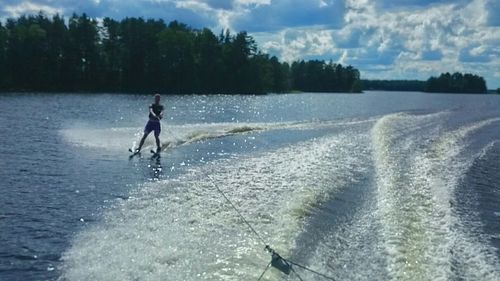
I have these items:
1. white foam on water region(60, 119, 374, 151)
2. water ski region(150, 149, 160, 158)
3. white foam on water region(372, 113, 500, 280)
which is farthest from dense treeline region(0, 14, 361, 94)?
white foam on water region(372, 113, 500, 280)

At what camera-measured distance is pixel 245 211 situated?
10.5 m

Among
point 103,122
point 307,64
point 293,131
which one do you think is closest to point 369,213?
point 293,131

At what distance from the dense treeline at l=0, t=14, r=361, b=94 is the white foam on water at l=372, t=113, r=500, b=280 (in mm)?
67774

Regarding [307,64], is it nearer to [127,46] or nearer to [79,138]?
[127,46]

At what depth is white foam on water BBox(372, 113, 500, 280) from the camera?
7738 millimetres

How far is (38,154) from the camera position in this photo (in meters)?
17.7

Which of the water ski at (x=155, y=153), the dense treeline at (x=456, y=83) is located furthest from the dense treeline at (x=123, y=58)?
the dense treeline at (x=456, y=83)

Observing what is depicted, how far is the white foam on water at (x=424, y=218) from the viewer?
25.4ft

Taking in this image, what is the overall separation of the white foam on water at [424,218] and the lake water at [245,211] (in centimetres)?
4

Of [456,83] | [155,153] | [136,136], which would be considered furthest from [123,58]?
[456,83]

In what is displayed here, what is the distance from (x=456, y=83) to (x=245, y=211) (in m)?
190

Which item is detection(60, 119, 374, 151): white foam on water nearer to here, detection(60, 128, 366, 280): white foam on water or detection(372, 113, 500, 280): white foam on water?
detection(60, 128, 366, 280): white foam on water

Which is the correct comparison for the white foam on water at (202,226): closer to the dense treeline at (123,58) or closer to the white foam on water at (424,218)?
the white foam on water at (424,218)

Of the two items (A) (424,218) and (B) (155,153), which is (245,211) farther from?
(B) (155,153)
